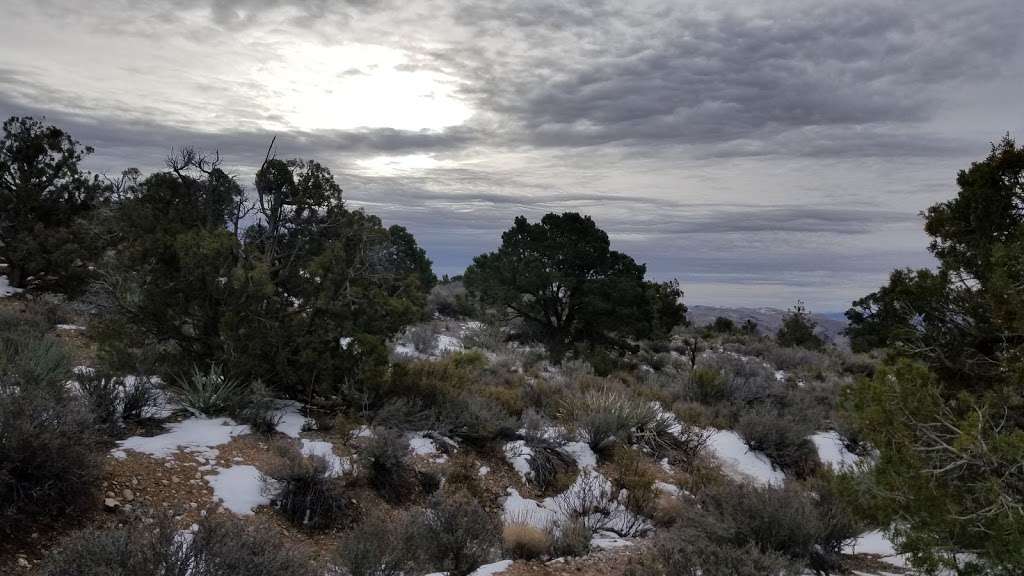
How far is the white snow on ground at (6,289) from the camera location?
1823cm

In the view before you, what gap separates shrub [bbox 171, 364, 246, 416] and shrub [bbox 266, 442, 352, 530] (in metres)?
2.11

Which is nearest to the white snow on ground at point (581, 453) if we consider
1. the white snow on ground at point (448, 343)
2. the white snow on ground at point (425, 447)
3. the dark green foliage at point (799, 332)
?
the white snow on ground at point (425, 447)

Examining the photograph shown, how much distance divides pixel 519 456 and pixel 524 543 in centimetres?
296

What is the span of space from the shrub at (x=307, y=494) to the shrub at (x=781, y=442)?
7484 mm

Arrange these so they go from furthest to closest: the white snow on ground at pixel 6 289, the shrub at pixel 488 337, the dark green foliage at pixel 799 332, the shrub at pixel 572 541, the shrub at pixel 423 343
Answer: the dark green foliage at pixel 799 332 < the shrub at pixel 488 337 < the white snow on ground at pixel 6 289 < the shrub at pixel 423 343 < the shrub at pixel 572 541

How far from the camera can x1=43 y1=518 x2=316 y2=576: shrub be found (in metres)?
3.19

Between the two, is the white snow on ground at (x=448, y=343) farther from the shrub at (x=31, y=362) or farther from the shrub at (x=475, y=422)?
the shrub at (x=31, y=362)

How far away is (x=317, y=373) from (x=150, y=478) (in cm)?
326

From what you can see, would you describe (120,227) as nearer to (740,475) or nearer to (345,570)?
(345,570)

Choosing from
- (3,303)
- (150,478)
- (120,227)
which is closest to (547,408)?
(150,478)

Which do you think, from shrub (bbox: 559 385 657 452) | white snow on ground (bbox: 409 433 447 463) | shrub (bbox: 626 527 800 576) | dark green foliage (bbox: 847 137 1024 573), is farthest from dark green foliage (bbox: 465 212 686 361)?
shrub (bbox: 626 527 800 576)

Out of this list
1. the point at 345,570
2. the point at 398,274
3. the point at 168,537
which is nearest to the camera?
the point at 168,537

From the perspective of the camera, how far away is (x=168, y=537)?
11.2ft

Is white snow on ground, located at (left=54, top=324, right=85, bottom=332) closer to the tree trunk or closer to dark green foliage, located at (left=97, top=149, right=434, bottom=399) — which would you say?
dark green foliage, located at (left=97, top=149, right=434, bottom=399)
